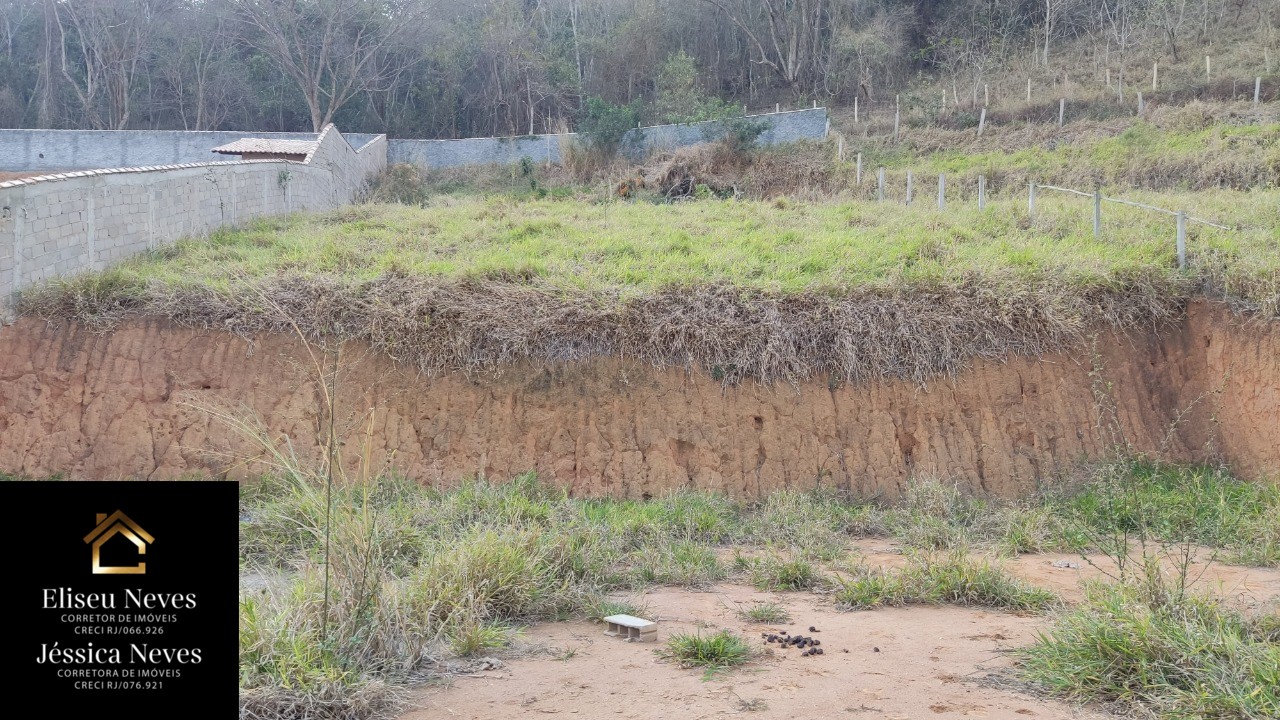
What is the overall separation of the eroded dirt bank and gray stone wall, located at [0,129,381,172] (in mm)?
17505

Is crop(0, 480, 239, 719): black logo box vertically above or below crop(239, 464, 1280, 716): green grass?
above

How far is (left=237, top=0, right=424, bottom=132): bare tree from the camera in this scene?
3011 centimetres

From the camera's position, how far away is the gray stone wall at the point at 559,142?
934 inches

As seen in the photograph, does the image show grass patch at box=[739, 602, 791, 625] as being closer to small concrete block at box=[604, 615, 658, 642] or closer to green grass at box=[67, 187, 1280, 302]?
small concrete block at box=[604, 615, 658, 642]

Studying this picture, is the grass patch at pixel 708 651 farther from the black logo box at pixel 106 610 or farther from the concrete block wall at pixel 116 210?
the concrete block wall at pixel 116 210

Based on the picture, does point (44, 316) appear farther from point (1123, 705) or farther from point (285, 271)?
point (1123, 705)

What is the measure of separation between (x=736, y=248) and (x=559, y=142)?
14537 mm

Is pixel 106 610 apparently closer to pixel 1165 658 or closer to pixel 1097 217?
pixel 1165 658

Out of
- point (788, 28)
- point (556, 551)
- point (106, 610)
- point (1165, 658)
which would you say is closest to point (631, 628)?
point (556, 551)

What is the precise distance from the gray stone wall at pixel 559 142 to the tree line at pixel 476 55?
11.5 feet

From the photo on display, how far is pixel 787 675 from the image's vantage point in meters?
4.88

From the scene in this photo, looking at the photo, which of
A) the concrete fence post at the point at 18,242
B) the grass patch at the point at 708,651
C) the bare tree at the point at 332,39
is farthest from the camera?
the bare tree at the point at 332,39

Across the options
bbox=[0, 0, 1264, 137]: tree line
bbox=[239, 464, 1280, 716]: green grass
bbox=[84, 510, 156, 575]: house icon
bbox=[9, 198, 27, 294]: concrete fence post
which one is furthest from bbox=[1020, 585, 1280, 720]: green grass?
bbox=[0, 0, 1264, 137]: tree line

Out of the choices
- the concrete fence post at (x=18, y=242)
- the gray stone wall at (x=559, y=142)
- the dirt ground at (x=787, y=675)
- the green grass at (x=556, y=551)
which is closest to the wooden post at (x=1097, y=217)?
the green grass at (x=556, y=551)
